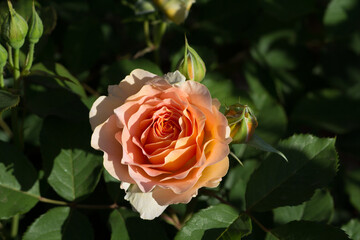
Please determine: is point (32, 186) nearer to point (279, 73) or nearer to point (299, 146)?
point (299, 146)

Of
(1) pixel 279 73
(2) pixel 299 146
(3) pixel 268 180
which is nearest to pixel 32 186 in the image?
(3) pixel 268 180

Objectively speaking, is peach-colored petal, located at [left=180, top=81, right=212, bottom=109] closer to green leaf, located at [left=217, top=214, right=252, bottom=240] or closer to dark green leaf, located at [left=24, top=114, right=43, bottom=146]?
green leaf, located at [left=217, top=214, right=252, bottom=240]

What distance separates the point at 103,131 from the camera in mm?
1101

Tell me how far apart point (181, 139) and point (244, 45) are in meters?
1.44

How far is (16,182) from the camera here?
1.40m

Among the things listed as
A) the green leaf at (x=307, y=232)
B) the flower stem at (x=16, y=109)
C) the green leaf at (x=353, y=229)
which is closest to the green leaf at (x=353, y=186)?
the green leaf at (x=353, y=229)

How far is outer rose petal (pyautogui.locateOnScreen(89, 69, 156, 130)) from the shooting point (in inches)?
44.0

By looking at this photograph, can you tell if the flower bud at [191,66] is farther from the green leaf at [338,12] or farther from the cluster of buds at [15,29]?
the green leaf at [338,12]

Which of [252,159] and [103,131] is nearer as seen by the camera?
[103,131]

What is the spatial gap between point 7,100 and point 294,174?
827mm

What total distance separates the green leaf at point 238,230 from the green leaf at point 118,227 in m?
0.29

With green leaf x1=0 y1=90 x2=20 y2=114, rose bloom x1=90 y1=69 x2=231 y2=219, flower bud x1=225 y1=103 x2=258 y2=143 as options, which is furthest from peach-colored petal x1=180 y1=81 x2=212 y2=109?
green leaf x1=0 y1=90 x2=20 y2=114

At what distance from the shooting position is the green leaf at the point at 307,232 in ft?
4.04

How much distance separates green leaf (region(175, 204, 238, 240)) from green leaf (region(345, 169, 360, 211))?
933 mm
